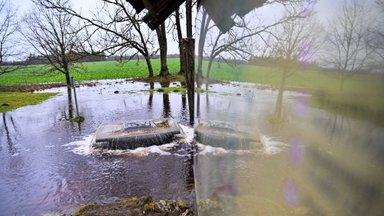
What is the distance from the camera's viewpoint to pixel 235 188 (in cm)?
159

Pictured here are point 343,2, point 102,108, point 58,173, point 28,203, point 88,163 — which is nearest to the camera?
point 343,2

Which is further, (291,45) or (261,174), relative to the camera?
(261,174)

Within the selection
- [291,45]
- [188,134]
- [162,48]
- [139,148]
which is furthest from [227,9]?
[162,48]

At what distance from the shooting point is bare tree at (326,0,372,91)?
0.54m

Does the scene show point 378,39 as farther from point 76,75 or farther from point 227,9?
point 76,75

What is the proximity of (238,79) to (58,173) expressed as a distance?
704cm

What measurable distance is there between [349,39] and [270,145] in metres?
0.52

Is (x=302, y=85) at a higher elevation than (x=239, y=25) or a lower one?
lower

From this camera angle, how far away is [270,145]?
1.00 meters

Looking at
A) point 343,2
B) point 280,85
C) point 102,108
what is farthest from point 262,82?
point 102,108

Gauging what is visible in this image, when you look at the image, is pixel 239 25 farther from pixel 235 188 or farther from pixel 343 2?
pixel 235 188

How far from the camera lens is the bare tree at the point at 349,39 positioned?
54 centimetres

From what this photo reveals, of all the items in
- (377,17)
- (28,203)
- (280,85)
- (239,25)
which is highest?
(239,25)

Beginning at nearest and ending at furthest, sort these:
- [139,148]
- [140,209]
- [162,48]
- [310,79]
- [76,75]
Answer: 1. [310,79]
2. [140,209]
3. [139,148]
4. [162,48]
5. [76,75]
